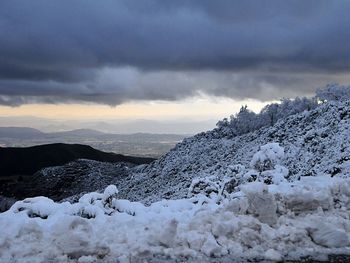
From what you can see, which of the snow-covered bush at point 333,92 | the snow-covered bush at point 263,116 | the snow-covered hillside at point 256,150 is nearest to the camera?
the snow-covered hillside at point 256,150

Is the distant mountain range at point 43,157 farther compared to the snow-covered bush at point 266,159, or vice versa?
the distant mountain range at point 43,157

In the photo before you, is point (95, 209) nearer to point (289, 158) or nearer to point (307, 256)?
point (307, 256)

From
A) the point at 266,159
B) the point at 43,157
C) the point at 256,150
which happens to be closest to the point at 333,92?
the point at 256,150

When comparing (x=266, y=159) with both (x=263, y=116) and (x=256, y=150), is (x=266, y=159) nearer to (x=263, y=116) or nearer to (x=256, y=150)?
(x=256, y=150)

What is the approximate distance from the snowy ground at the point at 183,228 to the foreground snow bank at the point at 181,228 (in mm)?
20

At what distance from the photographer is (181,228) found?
11.4 m

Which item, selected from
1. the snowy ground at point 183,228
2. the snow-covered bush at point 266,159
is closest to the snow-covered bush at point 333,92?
the snow-covered bush at point 266,159

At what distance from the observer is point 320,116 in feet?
148

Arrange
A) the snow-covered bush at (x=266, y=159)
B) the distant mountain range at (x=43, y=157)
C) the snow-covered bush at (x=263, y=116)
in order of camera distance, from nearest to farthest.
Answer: the snow-covered bush at (x=266, y=159)
the snow-covered bush at (x=263, y=116)
the distant mountain range at (x=43, y=157)

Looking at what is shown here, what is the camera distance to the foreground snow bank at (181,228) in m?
10.5

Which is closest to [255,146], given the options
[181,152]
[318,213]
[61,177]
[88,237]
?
[181,152]

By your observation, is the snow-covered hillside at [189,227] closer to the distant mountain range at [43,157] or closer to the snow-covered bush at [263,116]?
the snow-covered bush at [263,116]

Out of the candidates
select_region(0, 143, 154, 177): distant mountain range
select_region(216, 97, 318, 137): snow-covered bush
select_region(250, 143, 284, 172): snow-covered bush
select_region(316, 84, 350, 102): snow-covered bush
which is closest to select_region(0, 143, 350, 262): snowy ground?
select_region(250, 143, 284, 172): snow-covered bush

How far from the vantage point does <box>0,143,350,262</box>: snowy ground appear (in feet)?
34.6
